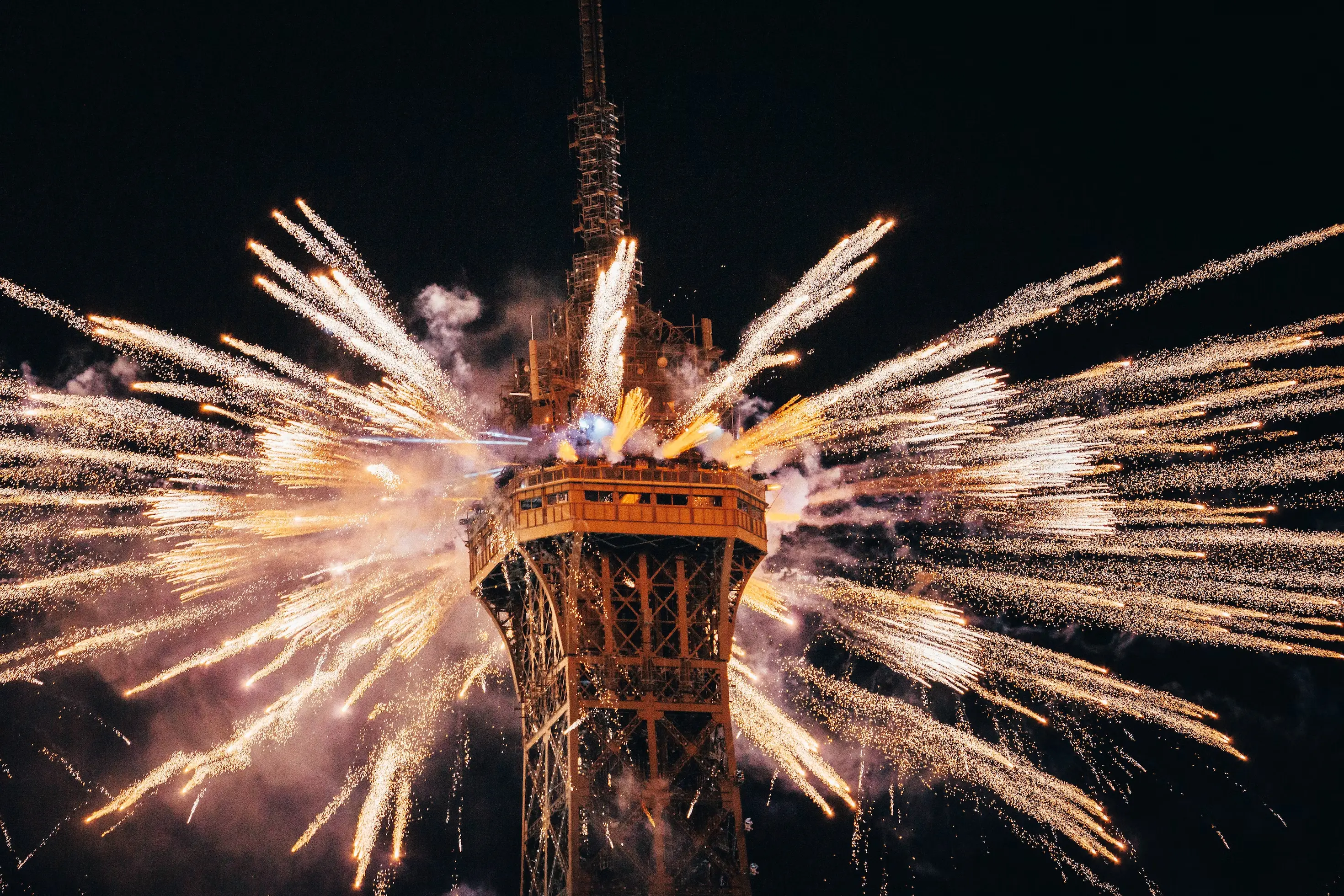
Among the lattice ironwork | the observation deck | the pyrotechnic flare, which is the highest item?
the pyrotechnic flare

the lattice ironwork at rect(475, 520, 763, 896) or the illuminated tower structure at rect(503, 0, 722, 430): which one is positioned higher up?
the illuminated tower structure at rect(503, 0, 722, 430)

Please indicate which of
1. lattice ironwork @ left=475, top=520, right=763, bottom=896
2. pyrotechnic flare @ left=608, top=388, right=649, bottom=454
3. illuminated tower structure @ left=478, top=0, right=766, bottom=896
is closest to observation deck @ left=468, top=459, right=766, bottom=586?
illuminated tower structure @ left=478, top=0, right=766, bottom=896

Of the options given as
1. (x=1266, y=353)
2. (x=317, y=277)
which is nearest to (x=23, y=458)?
(x=317, y=277)

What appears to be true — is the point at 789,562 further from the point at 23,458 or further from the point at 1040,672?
the point at 23,458

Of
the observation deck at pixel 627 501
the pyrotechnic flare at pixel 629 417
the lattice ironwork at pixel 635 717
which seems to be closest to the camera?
the lattice ironwork at pixel 635 717

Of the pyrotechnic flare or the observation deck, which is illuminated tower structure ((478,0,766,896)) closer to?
the observation deck

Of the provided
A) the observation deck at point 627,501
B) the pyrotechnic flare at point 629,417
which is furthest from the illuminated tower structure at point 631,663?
the pyrotechnic flare at point 629,417

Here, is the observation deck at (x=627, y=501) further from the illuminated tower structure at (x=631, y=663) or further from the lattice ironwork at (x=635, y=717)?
the lattice ironwork at (x=635, y=717)

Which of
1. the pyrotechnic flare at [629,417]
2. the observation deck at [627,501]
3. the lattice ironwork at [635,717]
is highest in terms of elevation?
the pyrotechnic flare at [629,417]
